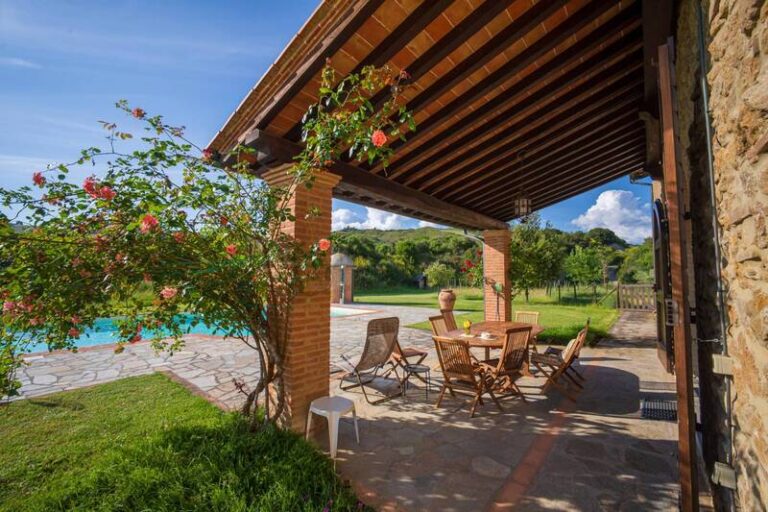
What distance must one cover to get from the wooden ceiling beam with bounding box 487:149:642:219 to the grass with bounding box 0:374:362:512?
248 inches

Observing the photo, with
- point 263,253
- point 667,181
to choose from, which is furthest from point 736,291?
point 263,253

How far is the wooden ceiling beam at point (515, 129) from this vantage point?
3.71 metres

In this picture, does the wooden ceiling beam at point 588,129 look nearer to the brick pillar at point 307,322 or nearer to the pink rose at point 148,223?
the brick pillar at point 307,322

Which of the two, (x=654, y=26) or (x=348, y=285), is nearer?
(x=654, y=26)

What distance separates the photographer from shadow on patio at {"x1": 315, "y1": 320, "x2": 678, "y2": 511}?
2.47 metres

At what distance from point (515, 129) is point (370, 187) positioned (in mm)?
2006

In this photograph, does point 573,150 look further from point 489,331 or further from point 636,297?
point 636,297

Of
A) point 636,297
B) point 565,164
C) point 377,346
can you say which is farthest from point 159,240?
point 636,297

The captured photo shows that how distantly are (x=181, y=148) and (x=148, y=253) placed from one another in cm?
92

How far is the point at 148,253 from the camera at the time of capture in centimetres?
266

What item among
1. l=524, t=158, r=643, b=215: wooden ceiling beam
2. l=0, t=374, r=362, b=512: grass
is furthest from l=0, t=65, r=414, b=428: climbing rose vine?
l=524, t=158, r=643, b=215: wooden ceiling beam

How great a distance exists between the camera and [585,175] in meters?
6.80

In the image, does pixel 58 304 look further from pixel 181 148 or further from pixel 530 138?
pixel 530 138

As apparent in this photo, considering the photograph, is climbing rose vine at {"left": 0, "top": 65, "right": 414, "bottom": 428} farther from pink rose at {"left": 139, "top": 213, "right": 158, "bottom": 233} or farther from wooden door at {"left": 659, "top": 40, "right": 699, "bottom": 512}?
wooden door at {"left": 659, "top": 40, "right": 699, "bottom": 512}
